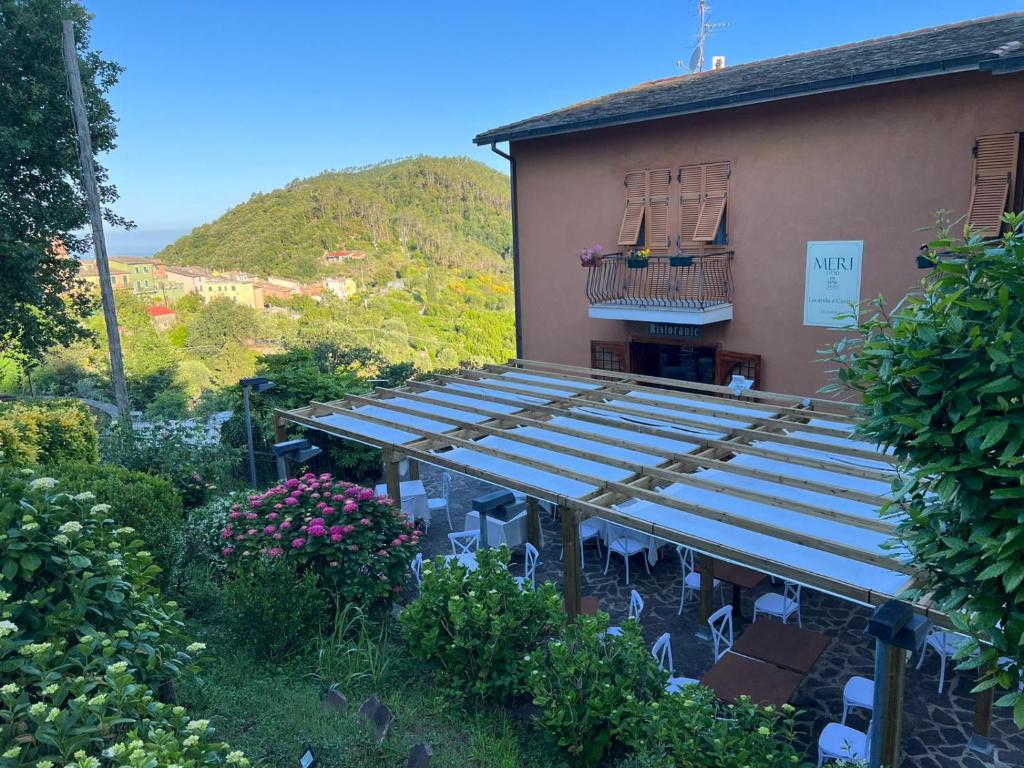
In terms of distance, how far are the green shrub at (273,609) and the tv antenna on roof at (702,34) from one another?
56.3ft

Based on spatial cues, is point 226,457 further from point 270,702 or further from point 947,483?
point 947,483

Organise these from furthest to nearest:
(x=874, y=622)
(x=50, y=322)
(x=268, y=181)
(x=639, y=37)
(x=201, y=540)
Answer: (x=268, y=181) < (x=639, y=37) < (x=50, y=322) < (x=201, y=540) < (x=874, y=622)

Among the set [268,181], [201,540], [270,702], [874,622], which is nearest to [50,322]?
[201,540]

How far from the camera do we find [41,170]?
1691cm

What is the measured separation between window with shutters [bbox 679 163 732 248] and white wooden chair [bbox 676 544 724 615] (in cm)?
578

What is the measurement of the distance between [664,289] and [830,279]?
3.00m

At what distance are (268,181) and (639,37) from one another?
4161cm

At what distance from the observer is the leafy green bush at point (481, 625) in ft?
18.7

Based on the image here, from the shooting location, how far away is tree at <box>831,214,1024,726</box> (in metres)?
2.32

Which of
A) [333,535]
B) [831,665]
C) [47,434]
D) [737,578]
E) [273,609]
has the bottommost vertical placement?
[831,665]

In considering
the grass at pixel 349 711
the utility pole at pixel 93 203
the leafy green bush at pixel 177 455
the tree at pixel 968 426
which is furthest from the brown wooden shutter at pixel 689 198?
the utility pole at pixel 93 203

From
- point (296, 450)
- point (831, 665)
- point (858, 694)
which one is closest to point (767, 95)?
point (831, 665)

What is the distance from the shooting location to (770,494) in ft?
20.5

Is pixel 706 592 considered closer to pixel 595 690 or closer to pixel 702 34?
pixel 595 690
